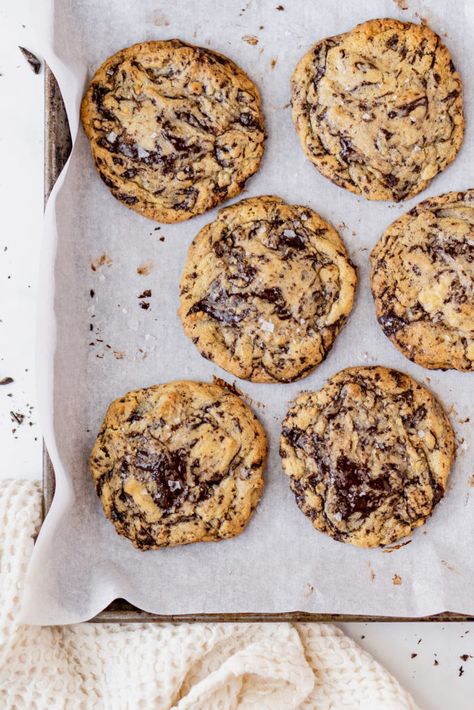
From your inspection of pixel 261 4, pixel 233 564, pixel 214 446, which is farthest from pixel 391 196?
pixel 233 564

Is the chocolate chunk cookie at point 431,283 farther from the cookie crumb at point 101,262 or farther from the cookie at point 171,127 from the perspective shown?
the cookie crumb at point 101,262

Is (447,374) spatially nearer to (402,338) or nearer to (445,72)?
(402,338)

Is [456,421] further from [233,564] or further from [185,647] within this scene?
[185,647]

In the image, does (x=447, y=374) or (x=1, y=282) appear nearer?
(x=447, y=374)

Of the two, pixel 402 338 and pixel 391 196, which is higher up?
pixel 391 196

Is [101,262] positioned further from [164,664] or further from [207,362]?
[164,664]

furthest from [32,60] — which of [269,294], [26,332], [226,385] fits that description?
[226,385]

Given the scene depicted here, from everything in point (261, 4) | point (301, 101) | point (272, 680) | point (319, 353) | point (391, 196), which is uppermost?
point (261, 4)

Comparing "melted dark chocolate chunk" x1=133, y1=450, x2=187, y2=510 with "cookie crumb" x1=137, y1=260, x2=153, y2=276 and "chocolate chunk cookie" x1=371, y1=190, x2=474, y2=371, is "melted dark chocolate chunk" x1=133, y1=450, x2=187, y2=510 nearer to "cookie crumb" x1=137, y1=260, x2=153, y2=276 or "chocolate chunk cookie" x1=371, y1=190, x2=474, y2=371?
"cookie crumb" x1=137, y1=260, x2=153, y2=276

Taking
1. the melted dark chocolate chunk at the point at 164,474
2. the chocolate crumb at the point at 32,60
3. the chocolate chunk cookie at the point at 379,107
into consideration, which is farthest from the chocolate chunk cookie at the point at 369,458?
the chocolate crumb at the point at 32,60
